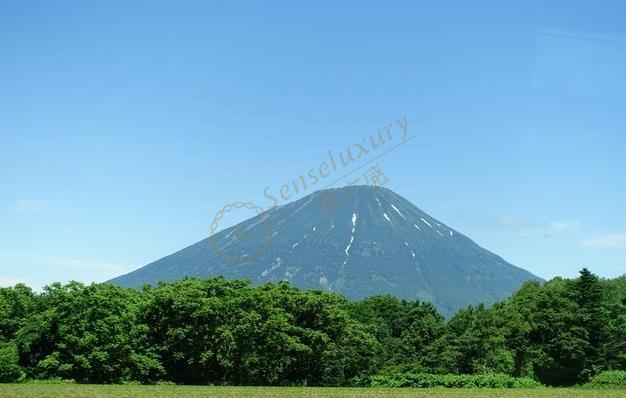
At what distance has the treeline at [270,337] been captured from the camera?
49.7 meters

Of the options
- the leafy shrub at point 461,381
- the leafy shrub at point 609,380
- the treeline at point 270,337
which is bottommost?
the leafy shrub at point 609,380

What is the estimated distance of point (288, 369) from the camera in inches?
2379

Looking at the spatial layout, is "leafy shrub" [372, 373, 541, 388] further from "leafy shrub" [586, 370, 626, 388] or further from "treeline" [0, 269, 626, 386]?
"leafy shrub" [586, 370, 626, 388]

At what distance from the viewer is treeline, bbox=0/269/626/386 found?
49.7 m

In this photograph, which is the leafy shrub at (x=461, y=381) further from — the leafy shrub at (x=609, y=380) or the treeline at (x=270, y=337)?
the leafy shrub at (x=609, y=380)

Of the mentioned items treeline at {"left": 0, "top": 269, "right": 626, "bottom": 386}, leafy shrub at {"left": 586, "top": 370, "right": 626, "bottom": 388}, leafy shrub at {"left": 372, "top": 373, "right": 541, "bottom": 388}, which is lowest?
leafy shrub at {"left": 586, "top": 370, "right": 626, "bottom": 388}

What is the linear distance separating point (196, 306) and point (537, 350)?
40801mm

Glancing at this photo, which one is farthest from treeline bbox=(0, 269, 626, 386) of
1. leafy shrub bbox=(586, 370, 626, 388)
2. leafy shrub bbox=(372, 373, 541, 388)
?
leafy shrub bbox=(586, 370, 626, 388)

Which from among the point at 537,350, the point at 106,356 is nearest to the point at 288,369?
the point at 106,356

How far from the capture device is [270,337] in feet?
188

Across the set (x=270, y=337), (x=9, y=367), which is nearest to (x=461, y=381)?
(x=270, y=337)

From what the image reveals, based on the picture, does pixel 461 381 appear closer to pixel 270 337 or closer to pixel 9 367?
pixel 270 337

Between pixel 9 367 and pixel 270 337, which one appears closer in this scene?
pixel 9 367

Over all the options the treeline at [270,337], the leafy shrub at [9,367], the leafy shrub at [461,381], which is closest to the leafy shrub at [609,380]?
the leafy shrub at [461,381]
